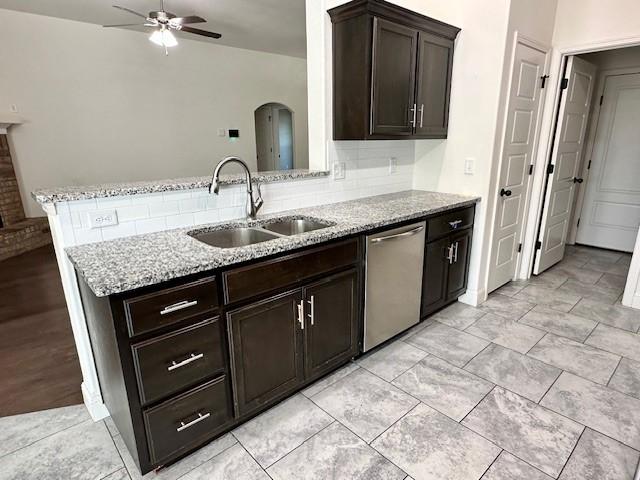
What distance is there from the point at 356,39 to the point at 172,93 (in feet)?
14.8

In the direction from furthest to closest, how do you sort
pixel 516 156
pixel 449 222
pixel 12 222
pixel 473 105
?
pixel 12 222, pixel 516 156, pixel 473 105, pixel 449 222

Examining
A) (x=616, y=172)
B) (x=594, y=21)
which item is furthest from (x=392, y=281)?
(x=616, y=172)

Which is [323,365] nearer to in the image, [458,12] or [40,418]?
[40,418]

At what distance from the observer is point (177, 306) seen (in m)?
A: 1.43

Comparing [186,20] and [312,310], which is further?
[186,20]

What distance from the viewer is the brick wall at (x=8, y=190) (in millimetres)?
4742

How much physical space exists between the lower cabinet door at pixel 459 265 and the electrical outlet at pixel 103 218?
226cm

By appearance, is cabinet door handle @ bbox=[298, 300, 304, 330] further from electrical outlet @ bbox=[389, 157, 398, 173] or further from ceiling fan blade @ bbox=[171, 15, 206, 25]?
ceiling fan blade @ bbox=[171, 15, 206, 25]

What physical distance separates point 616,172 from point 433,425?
4.25 m

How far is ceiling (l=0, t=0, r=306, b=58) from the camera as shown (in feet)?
14.0

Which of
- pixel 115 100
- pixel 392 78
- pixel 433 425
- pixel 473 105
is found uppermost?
pixel 115 100

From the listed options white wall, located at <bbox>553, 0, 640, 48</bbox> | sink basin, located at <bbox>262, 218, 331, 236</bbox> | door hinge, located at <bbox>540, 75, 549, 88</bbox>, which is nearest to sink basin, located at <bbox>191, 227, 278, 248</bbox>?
sink basin, located at <bbox>262, 218, 331, 236</bbox>

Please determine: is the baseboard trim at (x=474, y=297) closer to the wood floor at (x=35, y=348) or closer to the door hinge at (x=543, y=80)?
the door hinge at (x=543, y=80)

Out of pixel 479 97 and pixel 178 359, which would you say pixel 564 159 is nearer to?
pixel 479 97
